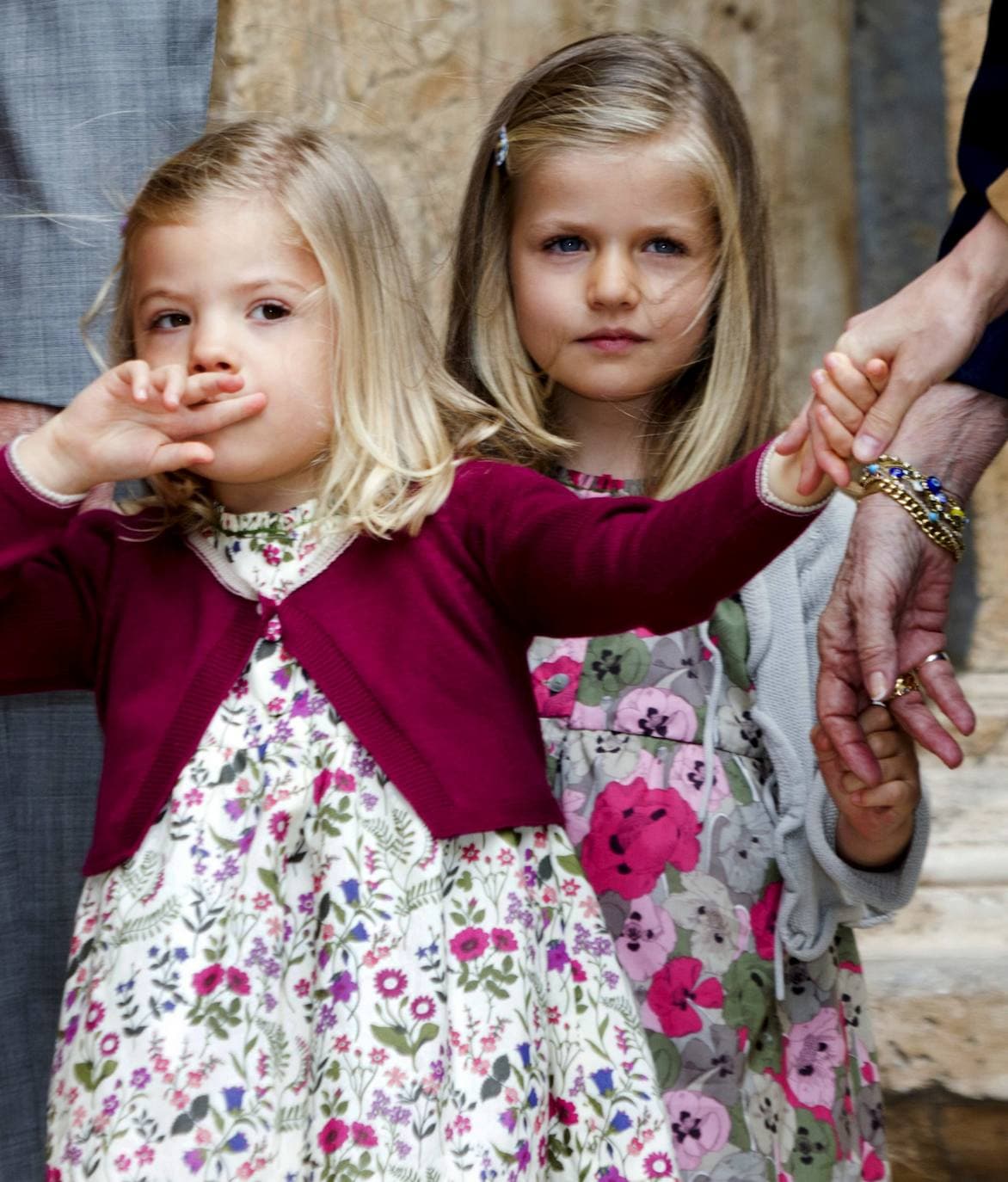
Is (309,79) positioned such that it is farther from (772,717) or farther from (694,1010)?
(694,1010)

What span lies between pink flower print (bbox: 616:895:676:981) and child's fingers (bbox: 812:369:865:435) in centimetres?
59

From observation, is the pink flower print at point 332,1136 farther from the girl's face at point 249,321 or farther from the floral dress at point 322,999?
the girl's face at point 249,321

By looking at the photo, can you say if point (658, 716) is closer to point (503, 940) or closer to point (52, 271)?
point (503, 940)

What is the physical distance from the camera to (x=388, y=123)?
275 cm

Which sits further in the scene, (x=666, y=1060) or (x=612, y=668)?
(x=612, y=668)

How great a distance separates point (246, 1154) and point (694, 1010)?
52cm

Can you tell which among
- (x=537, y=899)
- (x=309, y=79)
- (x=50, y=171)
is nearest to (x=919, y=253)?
(x=309, y=79)

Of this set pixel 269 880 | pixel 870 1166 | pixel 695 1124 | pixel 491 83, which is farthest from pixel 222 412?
A: pixel 491 83

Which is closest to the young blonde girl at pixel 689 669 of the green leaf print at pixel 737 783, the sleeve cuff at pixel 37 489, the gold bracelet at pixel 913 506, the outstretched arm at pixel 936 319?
the green leaf print at pixel 737 783

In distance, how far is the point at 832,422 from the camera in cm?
140

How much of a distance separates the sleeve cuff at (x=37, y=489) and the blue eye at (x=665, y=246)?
67 centimetres

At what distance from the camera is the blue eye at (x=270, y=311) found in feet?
5.23

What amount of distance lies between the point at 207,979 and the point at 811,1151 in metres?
0.70

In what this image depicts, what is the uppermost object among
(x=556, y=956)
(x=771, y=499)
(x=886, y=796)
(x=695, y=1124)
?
(x=771, y=499)
